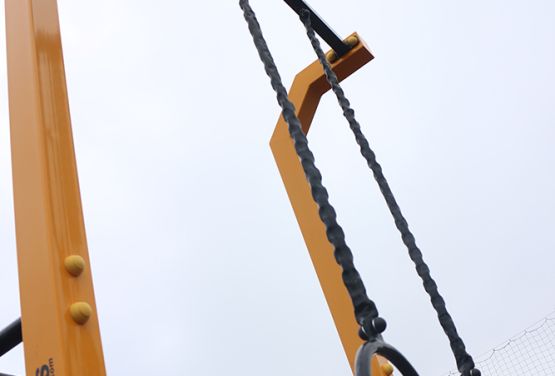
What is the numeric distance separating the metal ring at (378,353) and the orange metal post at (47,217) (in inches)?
8.6

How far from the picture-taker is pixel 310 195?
3.88ft

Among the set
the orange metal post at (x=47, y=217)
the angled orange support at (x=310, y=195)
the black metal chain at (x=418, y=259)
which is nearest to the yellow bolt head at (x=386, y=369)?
the angled orange support at (x=310, y=195)

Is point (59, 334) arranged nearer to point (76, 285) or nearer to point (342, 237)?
point (76, 285)

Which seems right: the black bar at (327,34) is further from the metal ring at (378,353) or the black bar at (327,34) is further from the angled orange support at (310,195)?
the metal ring at (378,353)

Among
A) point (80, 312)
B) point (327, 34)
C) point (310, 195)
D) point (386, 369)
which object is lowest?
point (386, 369)

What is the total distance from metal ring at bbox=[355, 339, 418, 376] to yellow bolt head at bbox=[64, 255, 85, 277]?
26 centimetres

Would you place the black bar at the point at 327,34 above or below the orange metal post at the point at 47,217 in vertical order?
above

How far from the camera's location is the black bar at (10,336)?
62 cm

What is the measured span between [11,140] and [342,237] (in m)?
0.39

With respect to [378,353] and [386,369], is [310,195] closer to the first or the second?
[386,369]

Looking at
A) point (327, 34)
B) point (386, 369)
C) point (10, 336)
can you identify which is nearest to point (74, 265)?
point (10, 336)

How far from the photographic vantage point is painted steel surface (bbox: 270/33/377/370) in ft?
3.52

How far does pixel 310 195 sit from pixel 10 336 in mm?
676

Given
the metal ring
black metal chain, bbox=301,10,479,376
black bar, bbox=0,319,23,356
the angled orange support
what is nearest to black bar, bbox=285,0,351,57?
the angled orange support
